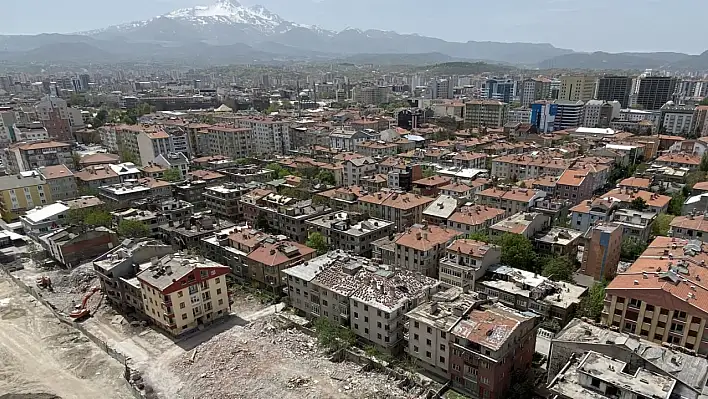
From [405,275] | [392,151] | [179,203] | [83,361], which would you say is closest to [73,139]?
[179,203]

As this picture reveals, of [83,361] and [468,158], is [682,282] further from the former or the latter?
[468,158]

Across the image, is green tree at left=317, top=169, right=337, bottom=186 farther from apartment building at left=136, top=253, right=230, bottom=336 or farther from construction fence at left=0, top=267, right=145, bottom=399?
construction fence at left=0, top=267, right=145, bottom=399

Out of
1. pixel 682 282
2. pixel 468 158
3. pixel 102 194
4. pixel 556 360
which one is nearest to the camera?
pixel 556 360

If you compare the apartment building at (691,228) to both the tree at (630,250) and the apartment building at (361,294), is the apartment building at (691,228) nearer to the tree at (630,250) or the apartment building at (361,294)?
the tree at (630,250)

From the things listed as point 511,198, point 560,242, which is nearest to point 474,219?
point 560,242

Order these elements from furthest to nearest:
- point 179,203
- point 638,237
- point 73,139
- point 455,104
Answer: point 455,104 < point 73,139 < point 179,203 < point 638,237

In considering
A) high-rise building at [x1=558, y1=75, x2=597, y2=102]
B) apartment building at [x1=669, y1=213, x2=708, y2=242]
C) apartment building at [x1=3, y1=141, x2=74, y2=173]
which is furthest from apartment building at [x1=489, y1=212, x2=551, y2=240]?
high-rise building at [x1=558, y1=75, x2=597, y2=102]

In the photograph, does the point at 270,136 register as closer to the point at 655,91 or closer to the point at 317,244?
the point at 317,244
